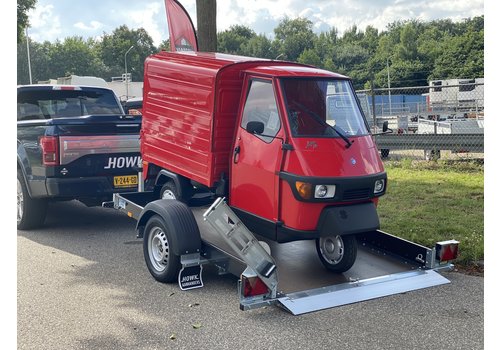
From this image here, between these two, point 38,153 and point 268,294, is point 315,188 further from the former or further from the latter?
point 38,153

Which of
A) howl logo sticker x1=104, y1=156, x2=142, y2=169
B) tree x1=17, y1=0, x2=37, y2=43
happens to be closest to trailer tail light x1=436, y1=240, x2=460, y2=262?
howl logo sticker x1=104, y1=156, x2=142, y2=169

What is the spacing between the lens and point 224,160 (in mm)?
6586

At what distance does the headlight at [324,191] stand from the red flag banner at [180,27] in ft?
20.9

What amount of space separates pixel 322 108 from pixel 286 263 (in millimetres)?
1793

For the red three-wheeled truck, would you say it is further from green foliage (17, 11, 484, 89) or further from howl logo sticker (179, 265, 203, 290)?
green foliage (17, 11, 484, 89)

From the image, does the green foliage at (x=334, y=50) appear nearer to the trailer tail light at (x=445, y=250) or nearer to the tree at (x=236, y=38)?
the tree at (x=236, y=38)

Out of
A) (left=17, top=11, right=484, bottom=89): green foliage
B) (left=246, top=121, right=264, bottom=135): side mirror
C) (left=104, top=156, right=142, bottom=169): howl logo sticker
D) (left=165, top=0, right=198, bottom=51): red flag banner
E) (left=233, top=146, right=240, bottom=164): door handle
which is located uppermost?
(left=17, top=11, right=484, bottom=89): green foliage

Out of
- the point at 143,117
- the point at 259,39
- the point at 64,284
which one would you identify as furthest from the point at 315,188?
the point at 259,39

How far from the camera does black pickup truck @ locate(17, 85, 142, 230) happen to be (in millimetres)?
7945

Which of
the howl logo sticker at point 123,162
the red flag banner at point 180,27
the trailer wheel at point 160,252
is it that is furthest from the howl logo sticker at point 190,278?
the red flag banner at point 180,27

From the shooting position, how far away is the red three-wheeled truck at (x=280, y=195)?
216 inches

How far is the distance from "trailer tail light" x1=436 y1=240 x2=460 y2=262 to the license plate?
470 cm

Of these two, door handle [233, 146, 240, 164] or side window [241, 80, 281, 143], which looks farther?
door handle [233, 146, 240, 164]

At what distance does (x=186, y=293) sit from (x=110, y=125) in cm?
350
